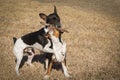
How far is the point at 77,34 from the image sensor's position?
15.9m

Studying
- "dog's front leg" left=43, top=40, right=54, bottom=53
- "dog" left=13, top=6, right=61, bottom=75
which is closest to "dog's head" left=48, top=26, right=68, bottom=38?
"dog" left=13, top=6, right=61, bottom=75

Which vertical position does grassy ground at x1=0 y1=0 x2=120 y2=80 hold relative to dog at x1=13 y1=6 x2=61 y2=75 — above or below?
below

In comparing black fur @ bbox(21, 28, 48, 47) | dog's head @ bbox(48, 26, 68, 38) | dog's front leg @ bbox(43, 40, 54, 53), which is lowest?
dog's front leg @ bbox(43, 40, 54, 53)

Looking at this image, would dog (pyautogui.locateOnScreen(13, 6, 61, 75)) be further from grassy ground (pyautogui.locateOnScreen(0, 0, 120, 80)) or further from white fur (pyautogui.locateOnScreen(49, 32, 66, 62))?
grassy ground (pyautogui.locateOnScreen(0, 0, 120, 80))

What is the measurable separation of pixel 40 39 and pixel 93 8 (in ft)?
45.0

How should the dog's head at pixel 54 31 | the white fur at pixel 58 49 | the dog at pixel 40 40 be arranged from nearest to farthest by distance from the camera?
1. the dog's head at pixel 54 31
2. the white fur at pixel 58 49
3. the dog at pixel 40 40

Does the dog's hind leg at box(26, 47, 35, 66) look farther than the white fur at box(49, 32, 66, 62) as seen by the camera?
Yes

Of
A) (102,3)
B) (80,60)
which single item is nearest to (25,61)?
(80,60)

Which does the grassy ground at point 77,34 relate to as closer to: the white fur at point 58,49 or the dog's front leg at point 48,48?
the white fur at point 58,49

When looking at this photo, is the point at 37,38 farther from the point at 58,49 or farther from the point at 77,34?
the point at 77,34

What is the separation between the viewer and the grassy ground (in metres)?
10.9

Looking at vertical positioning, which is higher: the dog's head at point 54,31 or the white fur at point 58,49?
the dog's head at point 54,31

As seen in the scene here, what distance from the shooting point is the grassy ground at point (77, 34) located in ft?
35.7

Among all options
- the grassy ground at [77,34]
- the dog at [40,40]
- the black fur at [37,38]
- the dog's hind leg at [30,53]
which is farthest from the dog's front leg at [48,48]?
the grassy ground at [77,34]
